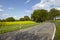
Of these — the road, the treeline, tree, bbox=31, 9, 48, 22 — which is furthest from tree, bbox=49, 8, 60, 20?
the road

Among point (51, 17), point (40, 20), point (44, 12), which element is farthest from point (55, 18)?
point (40, 20)

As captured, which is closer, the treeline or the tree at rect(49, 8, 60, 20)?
the treeline

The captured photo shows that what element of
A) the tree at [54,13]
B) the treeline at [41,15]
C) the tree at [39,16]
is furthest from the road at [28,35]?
the tree at [54,13]

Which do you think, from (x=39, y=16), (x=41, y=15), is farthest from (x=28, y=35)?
(x=41, y=15)

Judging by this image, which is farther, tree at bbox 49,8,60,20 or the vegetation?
tree at bbox 49,8,60,20

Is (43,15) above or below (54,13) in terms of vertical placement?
below

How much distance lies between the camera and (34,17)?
468 feet

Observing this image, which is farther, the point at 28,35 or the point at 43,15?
the point at 43,15

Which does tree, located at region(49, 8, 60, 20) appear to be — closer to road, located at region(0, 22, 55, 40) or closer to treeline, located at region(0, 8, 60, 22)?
treeline, located at region(0, 8, 60, 22)

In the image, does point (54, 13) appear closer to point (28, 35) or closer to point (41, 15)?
point (41, 15)

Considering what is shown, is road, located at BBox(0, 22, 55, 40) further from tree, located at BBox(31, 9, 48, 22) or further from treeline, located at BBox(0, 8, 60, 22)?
tree, located at BBox(31, 9, 48, 22)

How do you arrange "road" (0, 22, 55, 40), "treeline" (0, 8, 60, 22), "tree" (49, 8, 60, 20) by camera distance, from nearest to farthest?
"road" (0, 22, 55, 40) < "treeline" (0, 8, 60, 22) < "tree" (49, 8, 60, 20)

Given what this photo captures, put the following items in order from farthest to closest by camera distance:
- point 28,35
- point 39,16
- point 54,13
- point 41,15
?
point 54,13, point 41,15, point 39,16, point 28,35

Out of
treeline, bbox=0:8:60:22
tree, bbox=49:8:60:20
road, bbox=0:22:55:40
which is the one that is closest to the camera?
road, bbox=0:22:55:40
